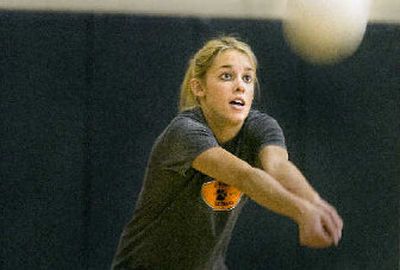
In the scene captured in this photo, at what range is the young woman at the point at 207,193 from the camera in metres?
1.97

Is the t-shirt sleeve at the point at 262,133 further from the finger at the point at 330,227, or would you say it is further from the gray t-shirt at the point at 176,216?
the finger at the point at 330,227

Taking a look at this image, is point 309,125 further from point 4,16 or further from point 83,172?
point 4,16

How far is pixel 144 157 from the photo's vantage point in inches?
108

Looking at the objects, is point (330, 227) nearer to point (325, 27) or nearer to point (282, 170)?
point (282, 170)

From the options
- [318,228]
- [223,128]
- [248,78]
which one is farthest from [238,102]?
[318,228]

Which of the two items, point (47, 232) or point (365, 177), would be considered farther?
point (365, 177)

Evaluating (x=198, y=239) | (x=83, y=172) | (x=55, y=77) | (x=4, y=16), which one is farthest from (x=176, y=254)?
(x=4, y=16)

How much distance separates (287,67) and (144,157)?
593 millimetres

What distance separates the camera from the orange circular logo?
2148mm

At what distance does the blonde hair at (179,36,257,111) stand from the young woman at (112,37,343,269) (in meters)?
0.27

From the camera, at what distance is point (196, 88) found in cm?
255

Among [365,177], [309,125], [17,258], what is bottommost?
[17,258]

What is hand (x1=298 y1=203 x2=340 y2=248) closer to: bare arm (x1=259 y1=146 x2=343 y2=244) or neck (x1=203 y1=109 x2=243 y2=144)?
bare arm (x1=259 y1=146 x2=343 y2=244)

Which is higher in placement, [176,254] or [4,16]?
[4,16]
